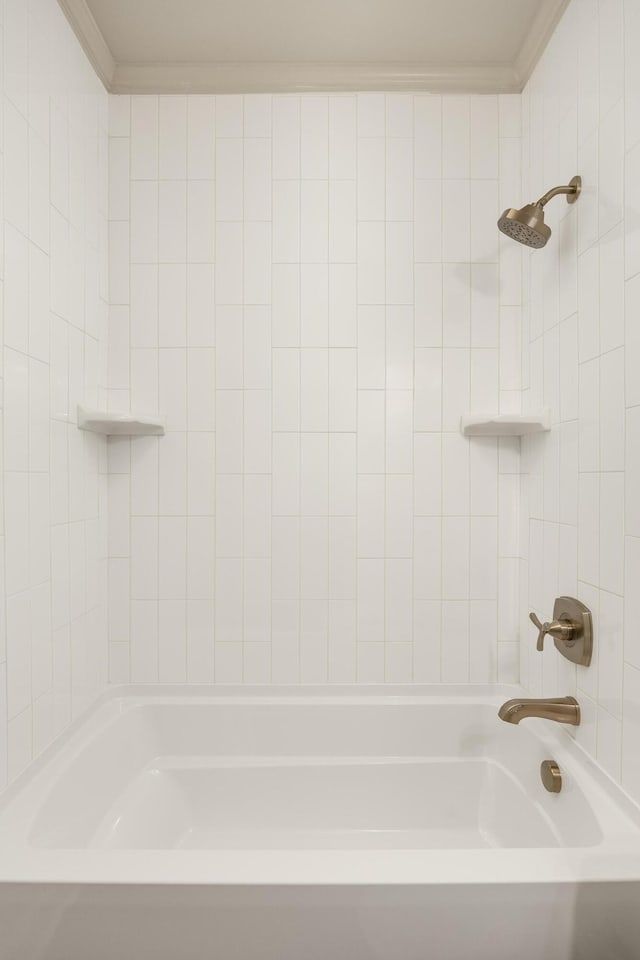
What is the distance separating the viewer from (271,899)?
3.13 feet

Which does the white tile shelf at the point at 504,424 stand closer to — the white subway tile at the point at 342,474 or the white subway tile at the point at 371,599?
the white subway tile at the point at 342,474

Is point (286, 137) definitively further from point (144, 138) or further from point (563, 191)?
point (563, 191)

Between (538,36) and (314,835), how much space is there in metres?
2.30

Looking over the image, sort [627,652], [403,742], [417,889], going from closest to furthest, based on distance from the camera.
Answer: [417,889], [627,652], [403,742]

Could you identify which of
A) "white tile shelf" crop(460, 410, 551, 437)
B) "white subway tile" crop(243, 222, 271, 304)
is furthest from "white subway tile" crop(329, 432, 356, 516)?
"white subway tile" crop(243, 222, 271, 304)

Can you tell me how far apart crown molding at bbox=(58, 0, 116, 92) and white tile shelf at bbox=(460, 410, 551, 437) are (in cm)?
147

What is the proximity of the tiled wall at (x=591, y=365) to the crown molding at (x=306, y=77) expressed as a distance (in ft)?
0.54

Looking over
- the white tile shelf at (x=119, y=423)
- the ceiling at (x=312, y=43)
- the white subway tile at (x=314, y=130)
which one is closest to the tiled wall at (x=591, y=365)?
the ceiling at (x=312, y=43)

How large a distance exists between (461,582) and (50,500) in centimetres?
117

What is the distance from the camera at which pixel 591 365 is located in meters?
1.31

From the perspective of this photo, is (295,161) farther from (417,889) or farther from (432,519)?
(417,889)

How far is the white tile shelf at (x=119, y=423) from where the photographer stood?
1.53 m

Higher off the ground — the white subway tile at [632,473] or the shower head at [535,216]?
the shower head at [535,216]

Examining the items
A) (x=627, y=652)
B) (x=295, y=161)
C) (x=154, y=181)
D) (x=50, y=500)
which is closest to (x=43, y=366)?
(x=50, y=500)
